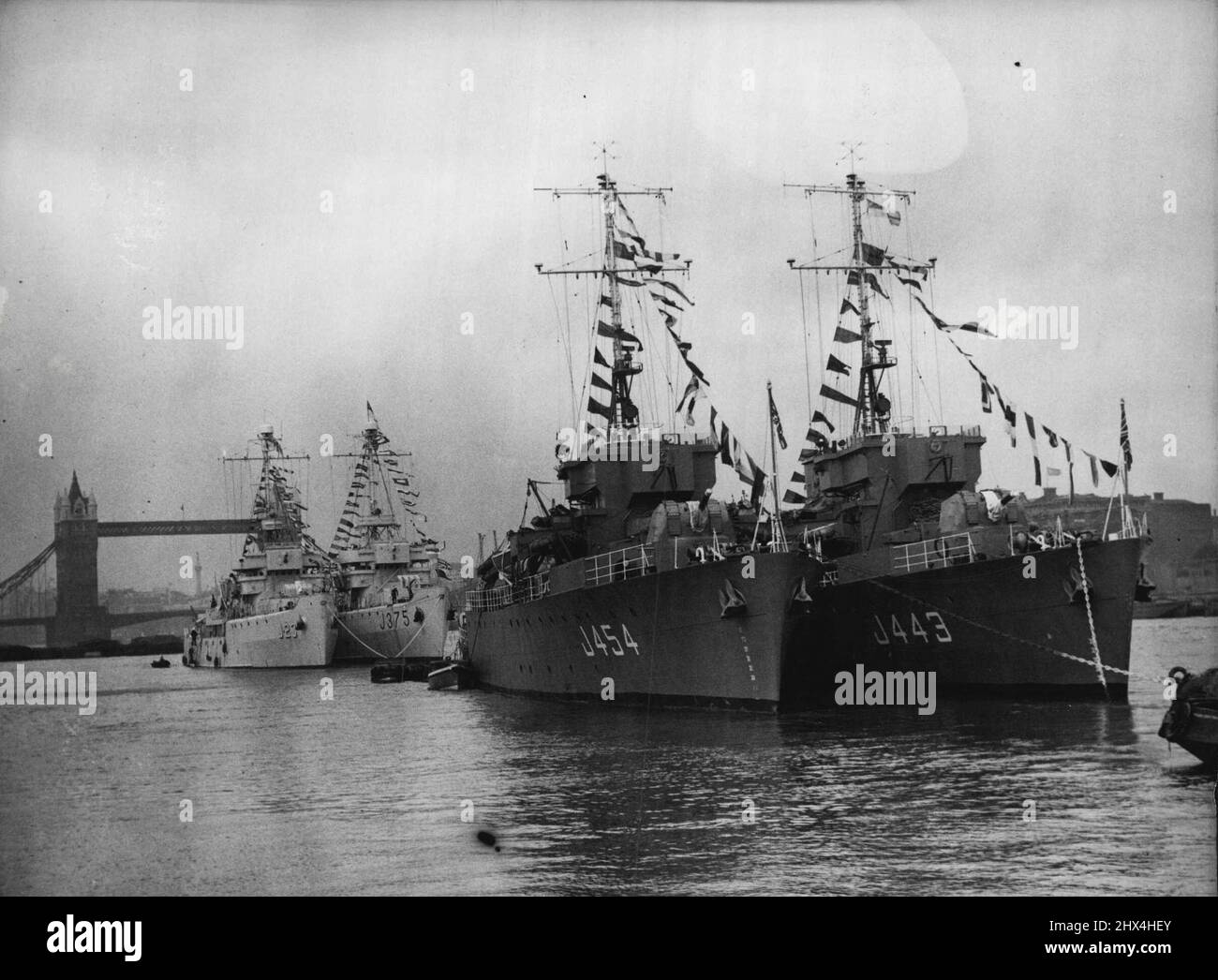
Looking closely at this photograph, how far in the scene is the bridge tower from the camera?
66.9 ft

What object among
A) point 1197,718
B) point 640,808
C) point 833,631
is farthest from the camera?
point 833,631

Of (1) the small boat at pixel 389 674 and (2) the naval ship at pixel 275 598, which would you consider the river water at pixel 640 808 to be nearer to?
(1) the small boat at pixel 389 674

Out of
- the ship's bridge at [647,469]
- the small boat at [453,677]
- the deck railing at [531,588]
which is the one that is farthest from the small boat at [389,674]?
the ship's bridge at [647,469]

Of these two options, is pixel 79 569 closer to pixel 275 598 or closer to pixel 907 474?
pixel 907 474

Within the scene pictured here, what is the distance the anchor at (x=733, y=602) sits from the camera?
19.5 metres

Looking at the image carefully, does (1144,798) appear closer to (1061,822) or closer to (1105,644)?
(1061,822)

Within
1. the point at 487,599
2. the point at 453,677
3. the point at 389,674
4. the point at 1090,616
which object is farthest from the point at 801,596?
the point at 389,674

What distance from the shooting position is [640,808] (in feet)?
44.8

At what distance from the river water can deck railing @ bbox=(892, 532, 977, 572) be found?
8.42 ft

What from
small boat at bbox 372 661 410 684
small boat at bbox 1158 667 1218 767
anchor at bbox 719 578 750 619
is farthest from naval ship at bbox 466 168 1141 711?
small boat at bbox 372 661 410 684

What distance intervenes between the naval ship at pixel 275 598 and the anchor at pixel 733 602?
3230 cm

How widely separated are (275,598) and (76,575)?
26.9m

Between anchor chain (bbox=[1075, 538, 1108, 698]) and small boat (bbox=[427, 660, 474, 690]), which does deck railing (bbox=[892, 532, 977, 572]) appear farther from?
small boat (bbox=[427, 660, 474, 690])
